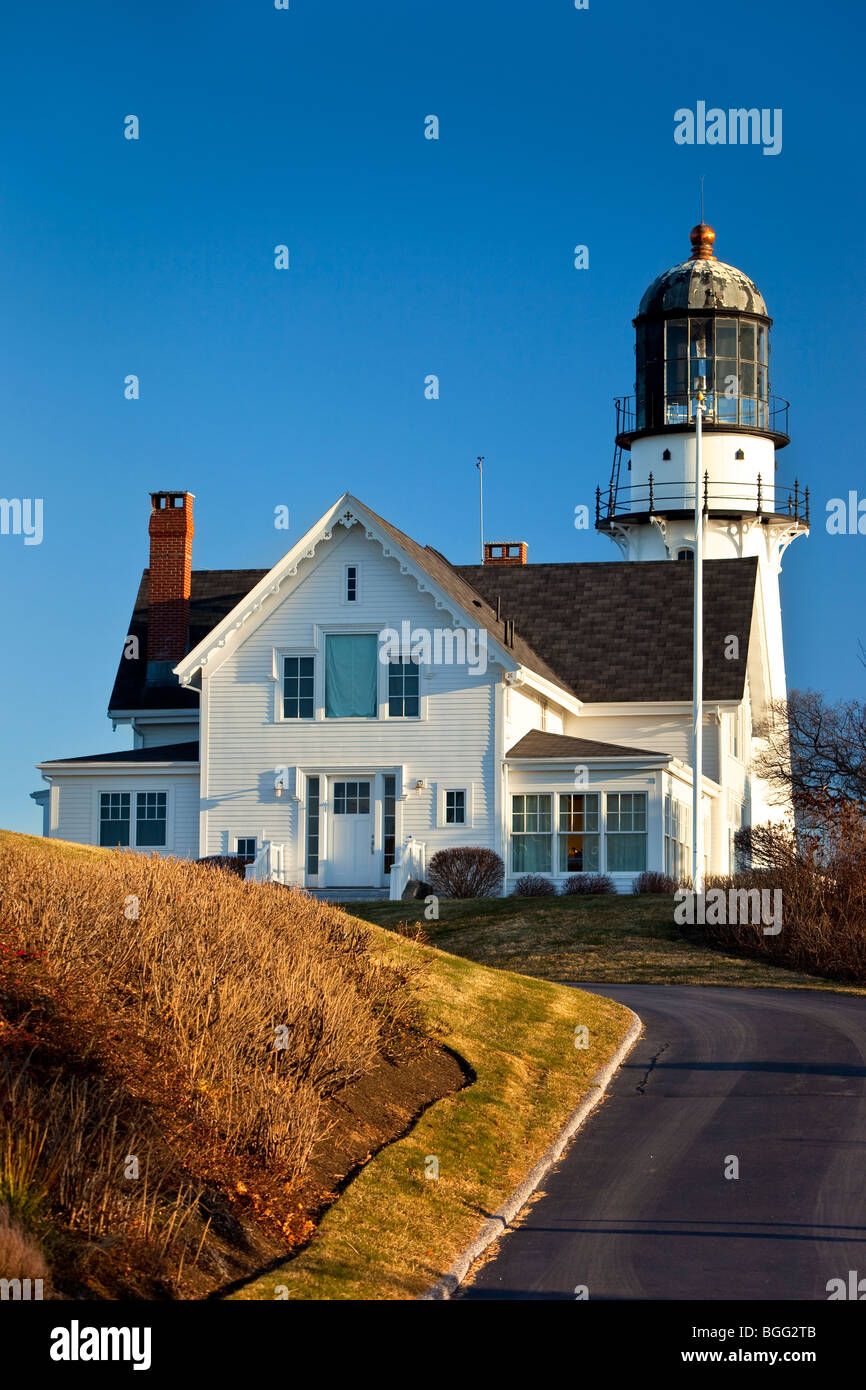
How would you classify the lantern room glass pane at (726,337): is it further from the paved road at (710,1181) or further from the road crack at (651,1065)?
the road crack at (651,1065)

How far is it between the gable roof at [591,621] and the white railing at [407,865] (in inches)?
200

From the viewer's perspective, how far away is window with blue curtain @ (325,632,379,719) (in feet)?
118

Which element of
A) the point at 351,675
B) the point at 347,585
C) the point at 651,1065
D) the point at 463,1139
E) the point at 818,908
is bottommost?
the point at 463,1139

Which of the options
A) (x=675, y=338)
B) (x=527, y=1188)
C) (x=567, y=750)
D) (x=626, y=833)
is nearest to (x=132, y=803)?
(x=567, y=750)

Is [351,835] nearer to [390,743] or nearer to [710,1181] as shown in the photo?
[390,743]

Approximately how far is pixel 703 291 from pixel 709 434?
422 centimetres

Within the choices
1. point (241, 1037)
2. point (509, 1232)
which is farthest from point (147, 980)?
point (509, 1232)

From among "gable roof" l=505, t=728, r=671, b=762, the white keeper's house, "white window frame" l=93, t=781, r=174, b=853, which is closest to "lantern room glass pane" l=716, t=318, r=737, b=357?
the white keeper's house

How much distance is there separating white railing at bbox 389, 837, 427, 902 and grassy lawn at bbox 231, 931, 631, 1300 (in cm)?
1251

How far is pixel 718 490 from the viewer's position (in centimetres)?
4912

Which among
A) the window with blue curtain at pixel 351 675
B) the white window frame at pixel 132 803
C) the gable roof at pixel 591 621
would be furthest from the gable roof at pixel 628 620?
the white window frame at pixel 132 803

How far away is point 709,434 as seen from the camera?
4931 cm

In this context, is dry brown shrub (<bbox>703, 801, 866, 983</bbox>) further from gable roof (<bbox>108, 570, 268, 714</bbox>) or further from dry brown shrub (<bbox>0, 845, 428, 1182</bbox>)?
gable roof (<bbox>108, 570, 268, 714</bbox>)

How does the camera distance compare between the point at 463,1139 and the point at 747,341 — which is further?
the point at 747,341
